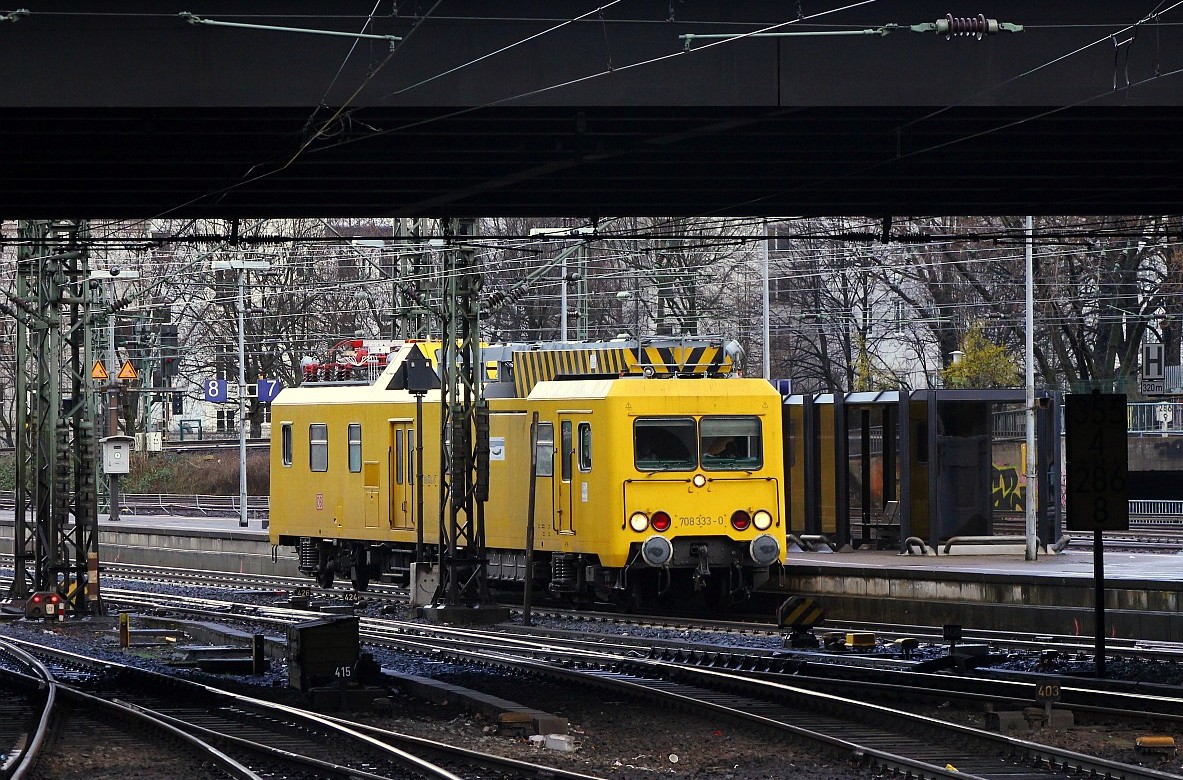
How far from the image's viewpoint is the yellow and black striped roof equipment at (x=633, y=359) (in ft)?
78.4

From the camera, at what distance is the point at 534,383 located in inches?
1002

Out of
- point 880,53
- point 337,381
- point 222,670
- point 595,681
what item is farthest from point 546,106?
point 337,381

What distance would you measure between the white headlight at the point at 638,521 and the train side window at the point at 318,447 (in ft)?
23.6

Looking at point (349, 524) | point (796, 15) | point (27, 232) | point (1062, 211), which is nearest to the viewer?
point (796, 15)

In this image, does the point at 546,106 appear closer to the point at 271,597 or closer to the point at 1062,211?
the point at 1062,211

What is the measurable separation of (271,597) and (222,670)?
10223 millimetres

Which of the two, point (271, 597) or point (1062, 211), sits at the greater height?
point (1062, 211)

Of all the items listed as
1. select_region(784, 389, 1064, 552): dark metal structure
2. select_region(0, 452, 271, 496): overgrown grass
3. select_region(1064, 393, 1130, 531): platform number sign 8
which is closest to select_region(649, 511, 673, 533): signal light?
select_region(784, 389, 1064, 552): dark metal structure

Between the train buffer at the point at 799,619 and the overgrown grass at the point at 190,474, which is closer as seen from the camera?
the train buffer at the point at 799,619

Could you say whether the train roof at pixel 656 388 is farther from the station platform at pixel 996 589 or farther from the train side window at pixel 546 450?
the station platform at pixel 996 589

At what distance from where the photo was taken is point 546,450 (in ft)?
80.4

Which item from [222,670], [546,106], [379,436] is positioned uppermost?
[546,106]

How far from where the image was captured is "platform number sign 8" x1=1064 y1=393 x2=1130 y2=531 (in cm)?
1702

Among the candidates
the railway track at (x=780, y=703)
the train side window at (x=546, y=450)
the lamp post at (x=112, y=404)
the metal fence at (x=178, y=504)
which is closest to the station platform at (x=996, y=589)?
the train side window at (x=546, y=450)
